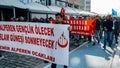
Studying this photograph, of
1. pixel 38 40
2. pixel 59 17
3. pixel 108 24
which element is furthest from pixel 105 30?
pixel 59 17

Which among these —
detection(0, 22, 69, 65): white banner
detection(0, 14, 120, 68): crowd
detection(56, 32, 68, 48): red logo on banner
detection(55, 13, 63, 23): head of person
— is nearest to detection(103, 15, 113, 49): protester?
detection(0, 14, 120, 68): crowd

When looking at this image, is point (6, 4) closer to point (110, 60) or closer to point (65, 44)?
point (110, 60)

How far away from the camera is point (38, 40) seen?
7.25 m

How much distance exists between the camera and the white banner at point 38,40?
6438 millimetres

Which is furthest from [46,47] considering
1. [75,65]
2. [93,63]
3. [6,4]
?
[6,4]

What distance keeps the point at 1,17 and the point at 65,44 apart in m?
15.4

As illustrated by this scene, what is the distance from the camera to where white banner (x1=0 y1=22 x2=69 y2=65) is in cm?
644

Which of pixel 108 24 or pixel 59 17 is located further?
pixel 108 24

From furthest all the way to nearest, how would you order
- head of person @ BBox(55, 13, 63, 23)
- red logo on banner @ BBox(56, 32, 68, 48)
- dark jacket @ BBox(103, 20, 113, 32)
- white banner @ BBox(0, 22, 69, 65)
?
dark jacket @ BBox(103, 20, 113, 32)
head of person @ BBox(55, 13, 63, 23)
white banner @ BBox(0, 22, 69, 65)
red logo on banner @ BBox(56, 32, 68, 48)

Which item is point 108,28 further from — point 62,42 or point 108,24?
point 62,42

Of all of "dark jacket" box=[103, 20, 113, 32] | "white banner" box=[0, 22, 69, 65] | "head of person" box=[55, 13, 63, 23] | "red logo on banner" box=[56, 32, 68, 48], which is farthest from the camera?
"dark jacket" box=[103, 20, 113, 32]

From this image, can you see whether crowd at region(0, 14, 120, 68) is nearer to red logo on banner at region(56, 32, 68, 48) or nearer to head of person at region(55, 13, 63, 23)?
head of person at region(55, 13, 63, 23)

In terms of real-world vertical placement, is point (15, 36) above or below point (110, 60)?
above

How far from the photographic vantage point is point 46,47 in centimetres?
691
